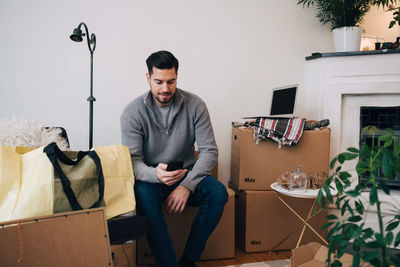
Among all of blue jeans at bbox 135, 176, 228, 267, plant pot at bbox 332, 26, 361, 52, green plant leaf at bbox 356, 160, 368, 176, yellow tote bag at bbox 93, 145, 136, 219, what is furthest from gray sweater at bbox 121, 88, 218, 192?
plant pot at bbox 332, 26, 361, 52

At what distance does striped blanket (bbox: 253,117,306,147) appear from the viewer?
2047 millimetres

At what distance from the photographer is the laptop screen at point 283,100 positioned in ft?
7.43

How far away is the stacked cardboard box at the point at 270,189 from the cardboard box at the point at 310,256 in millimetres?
659

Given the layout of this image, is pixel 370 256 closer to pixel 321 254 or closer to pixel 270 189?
pixel 321 254

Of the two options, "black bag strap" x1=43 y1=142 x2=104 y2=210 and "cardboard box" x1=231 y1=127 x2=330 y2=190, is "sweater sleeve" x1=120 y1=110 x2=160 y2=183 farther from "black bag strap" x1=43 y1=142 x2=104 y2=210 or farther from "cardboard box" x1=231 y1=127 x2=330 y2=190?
"cardboard box" x1=231 y1=127 x2=330 y2=190

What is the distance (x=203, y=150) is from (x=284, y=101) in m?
0.88

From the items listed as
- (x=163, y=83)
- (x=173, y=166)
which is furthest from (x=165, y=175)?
(x=163, y=83)

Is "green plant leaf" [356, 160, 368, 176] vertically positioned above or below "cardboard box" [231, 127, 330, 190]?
above

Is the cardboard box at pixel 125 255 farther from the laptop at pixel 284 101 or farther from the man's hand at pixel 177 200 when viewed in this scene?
the laptop at pixel 284 101

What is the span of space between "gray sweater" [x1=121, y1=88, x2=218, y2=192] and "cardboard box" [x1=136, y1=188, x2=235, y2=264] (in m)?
0.30

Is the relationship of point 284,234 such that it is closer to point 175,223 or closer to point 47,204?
point 175,223

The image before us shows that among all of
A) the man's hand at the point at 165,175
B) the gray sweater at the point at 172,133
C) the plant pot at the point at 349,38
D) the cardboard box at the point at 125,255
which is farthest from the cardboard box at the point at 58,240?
the plant pot at the point at 349,38

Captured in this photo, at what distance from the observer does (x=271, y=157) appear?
6.89ft

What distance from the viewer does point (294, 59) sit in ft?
8.78
